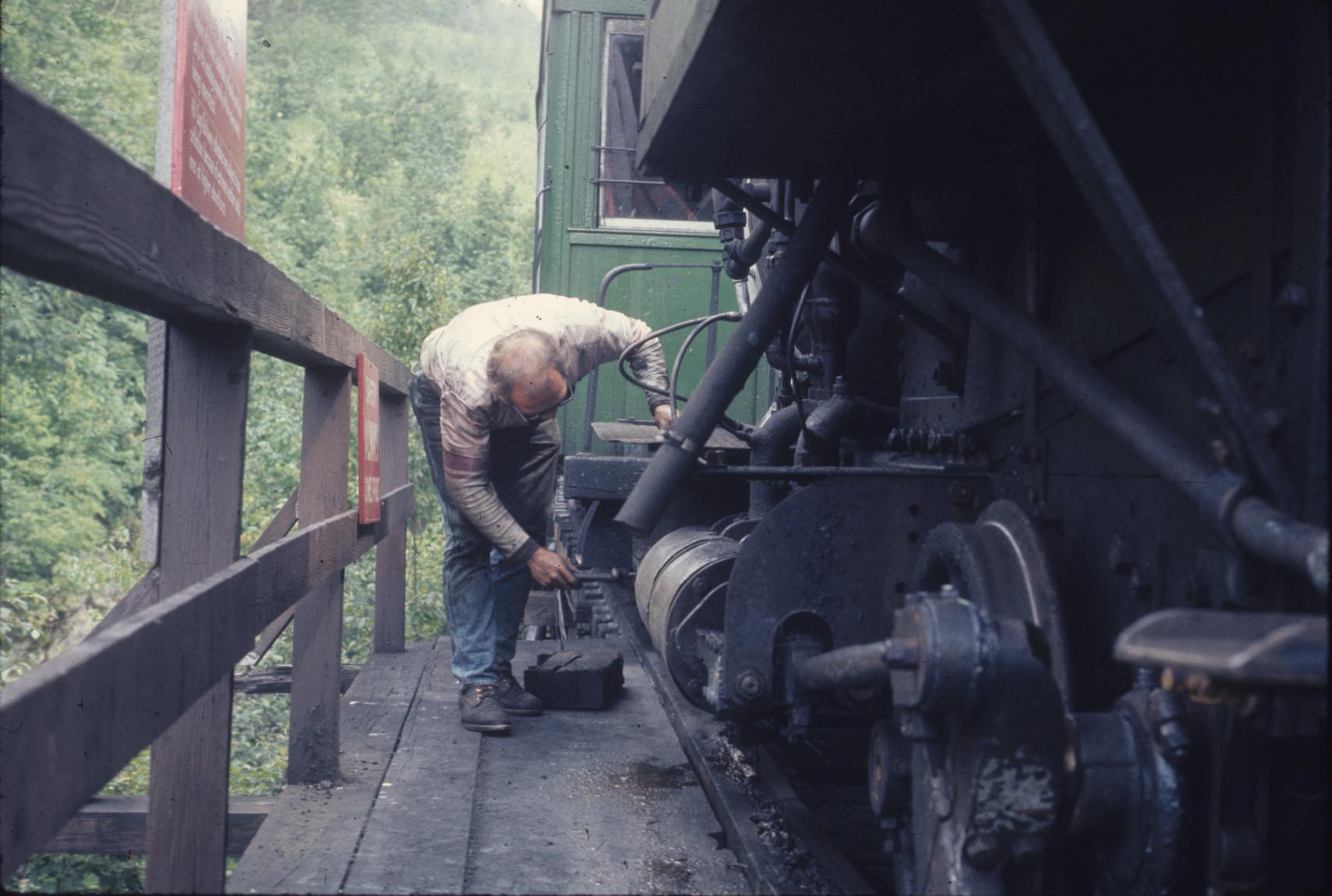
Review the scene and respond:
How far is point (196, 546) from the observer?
2.22 metres

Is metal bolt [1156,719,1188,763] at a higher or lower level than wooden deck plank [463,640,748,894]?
higher

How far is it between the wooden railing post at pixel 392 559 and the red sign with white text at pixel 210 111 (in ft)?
4.81

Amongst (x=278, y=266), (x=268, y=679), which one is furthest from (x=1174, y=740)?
(x=278, y=266)

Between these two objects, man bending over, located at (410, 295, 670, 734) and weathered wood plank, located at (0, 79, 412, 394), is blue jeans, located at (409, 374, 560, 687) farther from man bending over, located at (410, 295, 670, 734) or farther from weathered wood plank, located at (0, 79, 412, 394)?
weathered wood plank, located at (0, 79, 412, 394)

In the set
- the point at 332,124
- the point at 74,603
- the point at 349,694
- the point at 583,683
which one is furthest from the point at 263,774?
the point at 332,124

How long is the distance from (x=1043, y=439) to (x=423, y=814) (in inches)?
75.3

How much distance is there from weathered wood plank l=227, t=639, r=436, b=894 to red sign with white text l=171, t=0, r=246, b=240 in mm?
1586

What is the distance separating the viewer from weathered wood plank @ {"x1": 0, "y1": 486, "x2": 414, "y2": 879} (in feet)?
4.38

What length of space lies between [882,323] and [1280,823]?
2.47 metres

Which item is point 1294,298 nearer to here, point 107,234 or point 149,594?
point 107,234

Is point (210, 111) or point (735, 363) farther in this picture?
point (210, 111)

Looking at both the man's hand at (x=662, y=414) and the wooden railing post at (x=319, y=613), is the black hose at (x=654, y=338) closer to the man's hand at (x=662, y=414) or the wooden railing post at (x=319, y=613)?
the man's hand at (x=662, y=414)

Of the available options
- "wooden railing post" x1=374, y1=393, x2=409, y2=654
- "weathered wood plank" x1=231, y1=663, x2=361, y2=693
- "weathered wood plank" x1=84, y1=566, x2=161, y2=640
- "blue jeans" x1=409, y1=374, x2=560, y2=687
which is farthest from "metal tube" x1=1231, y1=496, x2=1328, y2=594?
"weathered wood plank" x1=231, y1=663, x2=361, y2=693

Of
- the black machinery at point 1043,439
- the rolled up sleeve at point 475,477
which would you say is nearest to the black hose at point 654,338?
the black machinery at point 1043,439
